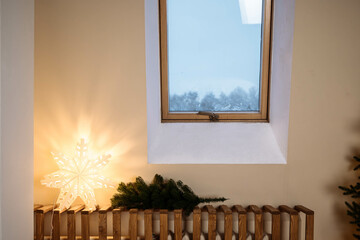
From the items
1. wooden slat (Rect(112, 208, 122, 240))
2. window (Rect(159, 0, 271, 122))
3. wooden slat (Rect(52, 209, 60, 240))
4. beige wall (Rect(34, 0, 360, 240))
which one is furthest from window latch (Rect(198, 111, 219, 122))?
wooden slat (Rect(52, 209, 60, 240))

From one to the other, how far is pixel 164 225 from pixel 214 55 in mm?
1191

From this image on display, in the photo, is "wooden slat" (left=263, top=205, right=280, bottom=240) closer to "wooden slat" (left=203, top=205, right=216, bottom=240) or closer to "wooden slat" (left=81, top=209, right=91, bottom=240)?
"wooden slat" (left=203, top=205, right=216, bottom=240)

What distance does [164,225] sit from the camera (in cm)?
150

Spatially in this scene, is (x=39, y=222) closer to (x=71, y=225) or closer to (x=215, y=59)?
(x=71, y=225)

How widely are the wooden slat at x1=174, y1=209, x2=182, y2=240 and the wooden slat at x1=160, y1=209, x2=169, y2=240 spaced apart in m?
0.05

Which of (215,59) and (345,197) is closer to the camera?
(345,197)

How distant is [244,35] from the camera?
6.08 ft

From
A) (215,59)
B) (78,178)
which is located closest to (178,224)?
(78,178)

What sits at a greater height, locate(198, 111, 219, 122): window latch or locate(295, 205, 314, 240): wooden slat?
locate(198, 111, 219, 122): window latch

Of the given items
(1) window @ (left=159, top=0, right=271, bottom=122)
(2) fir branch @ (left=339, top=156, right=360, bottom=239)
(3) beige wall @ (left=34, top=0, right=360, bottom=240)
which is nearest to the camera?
(2) fir branch @ (left=339, top=156, right=360, bottom=239)

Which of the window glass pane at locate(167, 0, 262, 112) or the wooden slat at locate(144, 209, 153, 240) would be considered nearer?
the wooden slat at locate(144, 209, 153, 240)

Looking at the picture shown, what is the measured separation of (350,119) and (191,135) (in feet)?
3.31

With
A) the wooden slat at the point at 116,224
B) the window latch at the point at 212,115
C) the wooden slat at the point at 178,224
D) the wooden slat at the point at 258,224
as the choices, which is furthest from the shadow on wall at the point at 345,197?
the wooden slat at the point at 116,224

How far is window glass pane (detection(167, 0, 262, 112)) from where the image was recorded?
182 cm
